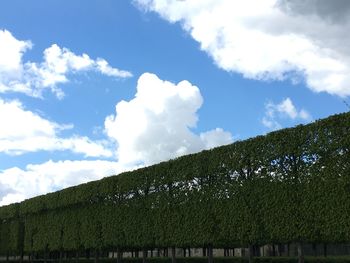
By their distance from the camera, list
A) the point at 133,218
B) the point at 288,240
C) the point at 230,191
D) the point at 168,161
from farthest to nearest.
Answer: the point at 133,218, the point at 168,161, the point at 230,191, the point at 288,240

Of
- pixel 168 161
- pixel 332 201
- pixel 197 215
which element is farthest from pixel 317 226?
pixel 168 161

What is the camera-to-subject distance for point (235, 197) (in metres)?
21.2

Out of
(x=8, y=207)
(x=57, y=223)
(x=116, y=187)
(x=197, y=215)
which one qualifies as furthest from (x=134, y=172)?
(x=8, y=207)

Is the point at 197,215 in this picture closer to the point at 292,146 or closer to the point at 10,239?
the point at 292,146

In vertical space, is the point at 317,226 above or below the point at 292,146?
below

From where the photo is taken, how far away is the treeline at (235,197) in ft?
57.7

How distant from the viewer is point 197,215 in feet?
75.6

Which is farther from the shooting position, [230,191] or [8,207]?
[8,207]

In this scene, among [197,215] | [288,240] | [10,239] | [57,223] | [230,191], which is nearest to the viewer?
[288,240]

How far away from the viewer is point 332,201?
680 inches

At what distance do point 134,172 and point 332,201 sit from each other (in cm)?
1364

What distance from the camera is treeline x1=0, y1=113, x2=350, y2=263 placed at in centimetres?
1758

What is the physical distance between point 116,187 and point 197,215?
8.05 m

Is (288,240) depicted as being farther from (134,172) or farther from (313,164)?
(134,172)
